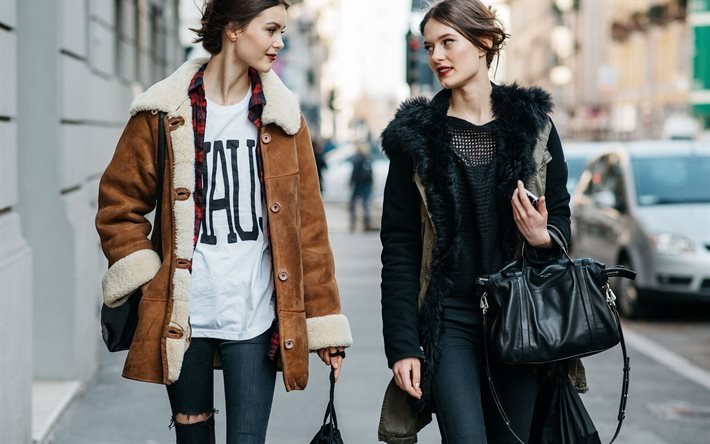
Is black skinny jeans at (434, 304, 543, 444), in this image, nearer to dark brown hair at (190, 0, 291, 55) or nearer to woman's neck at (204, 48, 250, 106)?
woman's neck at (204, 48, 250, 106)

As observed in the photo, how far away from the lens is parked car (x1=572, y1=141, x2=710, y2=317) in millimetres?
11055

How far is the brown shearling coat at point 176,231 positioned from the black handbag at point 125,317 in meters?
0.02

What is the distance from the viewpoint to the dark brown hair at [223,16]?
141 inches


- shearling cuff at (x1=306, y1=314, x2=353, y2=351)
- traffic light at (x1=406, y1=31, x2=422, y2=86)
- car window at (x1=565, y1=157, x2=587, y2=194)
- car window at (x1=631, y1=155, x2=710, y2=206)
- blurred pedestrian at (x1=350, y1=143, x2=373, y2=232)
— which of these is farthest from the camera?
blurred pedestrian at (x1=350, y1=143, x2=373, y2=232)

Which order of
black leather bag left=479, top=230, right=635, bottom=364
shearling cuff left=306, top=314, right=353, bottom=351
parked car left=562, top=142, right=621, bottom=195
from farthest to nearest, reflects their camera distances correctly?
parked car left=562, top=142, right=621, bottom=195, shearling cuff left=306, top=314, right=353, bottom=351, black leather bag left=479, top=230, right=635, bottom=364

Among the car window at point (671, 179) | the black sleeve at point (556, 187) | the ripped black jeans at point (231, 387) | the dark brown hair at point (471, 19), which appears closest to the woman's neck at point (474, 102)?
the dark brown hair at point (471, 19)

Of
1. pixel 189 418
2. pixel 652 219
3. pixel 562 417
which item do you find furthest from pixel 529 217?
pixel 652 219

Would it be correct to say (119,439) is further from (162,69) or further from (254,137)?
(162,69)

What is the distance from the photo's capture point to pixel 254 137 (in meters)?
3.64

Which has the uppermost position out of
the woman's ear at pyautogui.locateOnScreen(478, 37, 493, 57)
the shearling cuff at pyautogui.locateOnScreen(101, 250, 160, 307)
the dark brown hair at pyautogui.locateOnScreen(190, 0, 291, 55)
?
the dark brown hair at pyautogui.locateOnScreen(190, 0, 291, 55)

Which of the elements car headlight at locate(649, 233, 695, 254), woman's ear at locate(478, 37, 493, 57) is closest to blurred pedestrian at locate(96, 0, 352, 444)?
woman's ear at locate(478, 37, 493, 57)

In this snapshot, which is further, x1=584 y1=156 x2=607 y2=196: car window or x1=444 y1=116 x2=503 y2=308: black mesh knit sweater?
x1=584 y1=156 x2=607 y2=196: car window

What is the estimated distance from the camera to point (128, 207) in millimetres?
3600

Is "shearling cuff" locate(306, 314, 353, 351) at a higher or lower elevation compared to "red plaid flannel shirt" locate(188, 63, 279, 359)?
lower
